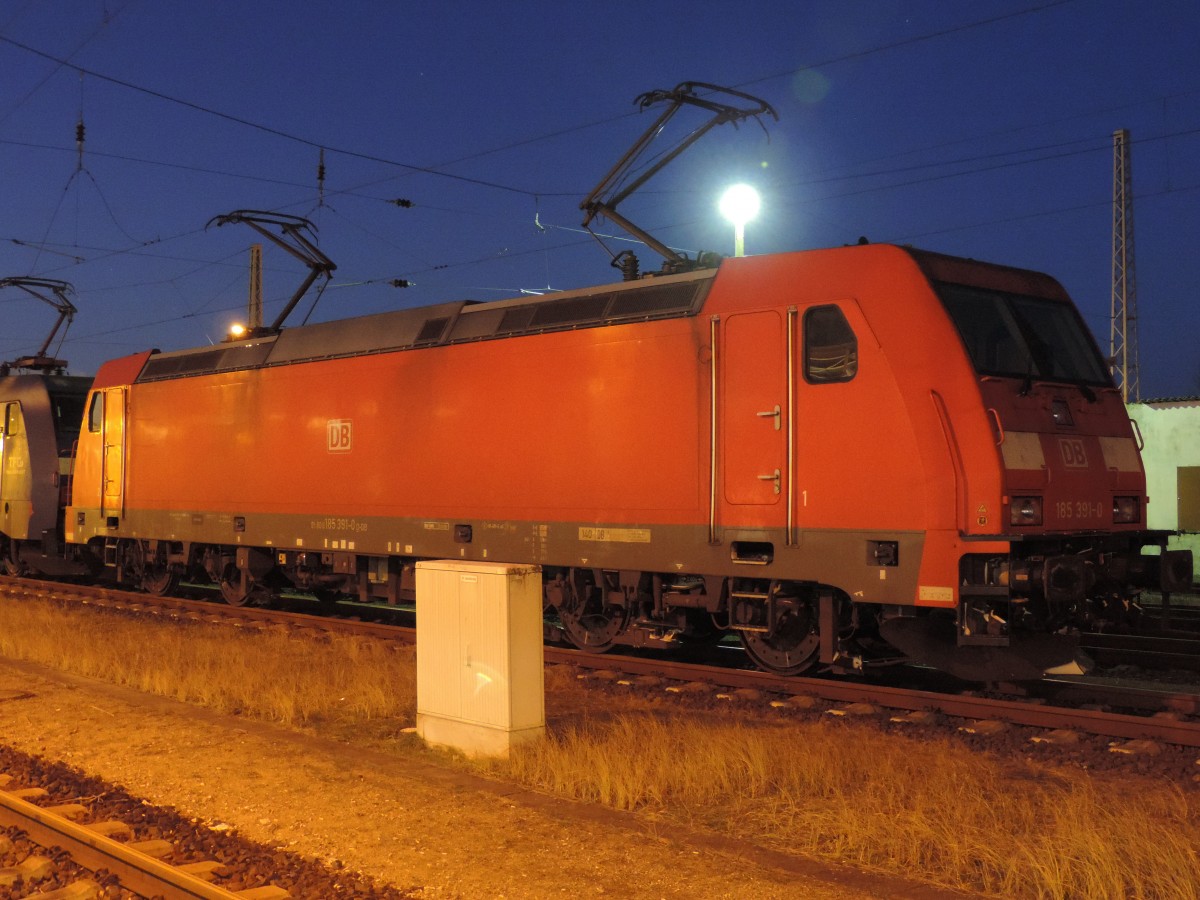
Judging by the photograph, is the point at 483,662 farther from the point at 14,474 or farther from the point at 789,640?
the point at 14,474

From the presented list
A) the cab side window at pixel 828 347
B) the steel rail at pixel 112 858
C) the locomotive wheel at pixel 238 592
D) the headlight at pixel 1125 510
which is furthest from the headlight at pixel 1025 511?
the locomotive wheel at pixel 238 592

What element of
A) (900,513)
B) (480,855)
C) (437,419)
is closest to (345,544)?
(437,419)

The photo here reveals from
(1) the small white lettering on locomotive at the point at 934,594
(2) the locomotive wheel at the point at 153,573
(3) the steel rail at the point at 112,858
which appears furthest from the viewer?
(2) the locomotive wheel at the point at 153,573

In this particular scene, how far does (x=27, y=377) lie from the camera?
22.9m

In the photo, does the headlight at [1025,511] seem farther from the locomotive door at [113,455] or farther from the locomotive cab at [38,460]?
the locomotive cab at [38,460]

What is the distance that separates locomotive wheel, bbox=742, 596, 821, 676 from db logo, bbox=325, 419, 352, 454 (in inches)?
240

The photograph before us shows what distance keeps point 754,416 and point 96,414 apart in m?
14.1

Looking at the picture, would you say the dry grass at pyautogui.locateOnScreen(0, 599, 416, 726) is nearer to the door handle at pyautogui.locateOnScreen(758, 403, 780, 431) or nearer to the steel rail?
the steel rail

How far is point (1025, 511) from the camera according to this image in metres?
9.10

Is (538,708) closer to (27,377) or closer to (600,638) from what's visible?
(600,638)

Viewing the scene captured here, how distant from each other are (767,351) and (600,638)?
392 centimetres

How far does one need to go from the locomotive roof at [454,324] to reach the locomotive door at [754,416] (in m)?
0.68

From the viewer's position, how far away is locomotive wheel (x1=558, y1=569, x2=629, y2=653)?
12273 mm

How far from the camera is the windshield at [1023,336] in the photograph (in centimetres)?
962
